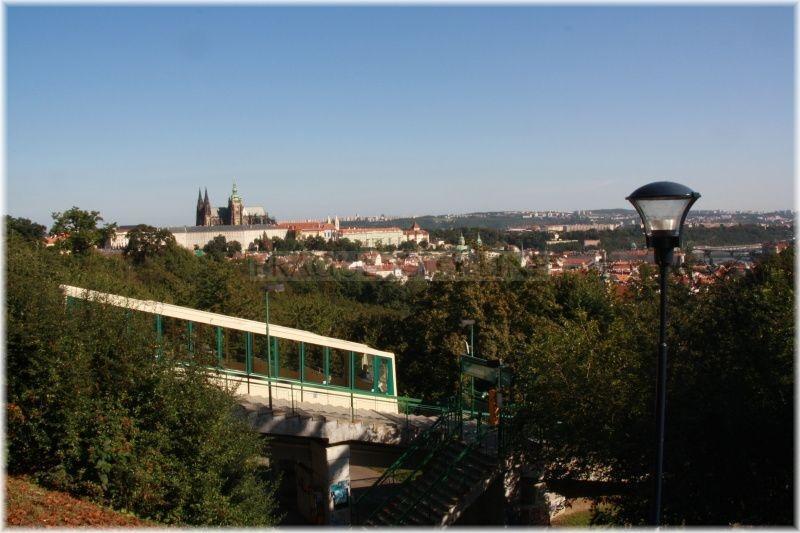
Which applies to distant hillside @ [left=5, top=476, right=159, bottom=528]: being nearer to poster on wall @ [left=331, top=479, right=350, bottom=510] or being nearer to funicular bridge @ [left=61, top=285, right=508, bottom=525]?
funicular bridge @ [left=61, top=285, right=508, bottom=525]

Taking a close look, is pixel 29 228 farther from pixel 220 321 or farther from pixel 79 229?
pixel 220 321

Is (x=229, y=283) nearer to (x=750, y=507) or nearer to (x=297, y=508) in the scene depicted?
(x=297, y=508)

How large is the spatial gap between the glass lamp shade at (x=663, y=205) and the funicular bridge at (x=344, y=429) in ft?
26.7

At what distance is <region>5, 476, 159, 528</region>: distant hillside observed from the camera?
8062mm

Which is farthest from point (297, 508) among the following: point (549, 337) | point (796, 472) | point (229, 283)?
point (229, 283)

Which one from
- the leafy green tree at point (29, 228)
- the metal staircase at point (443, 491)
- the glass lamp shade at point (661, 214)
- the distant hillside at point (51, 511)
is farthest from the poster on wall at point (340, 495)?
the leafy green tree at point (29, 228)

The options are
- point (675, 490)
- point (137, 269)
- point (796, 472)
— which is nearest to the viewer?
point (796, 472)

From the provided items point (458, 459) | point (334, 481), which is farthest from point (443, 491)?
point (334, 481)

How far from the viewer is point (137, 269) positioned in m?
52.2

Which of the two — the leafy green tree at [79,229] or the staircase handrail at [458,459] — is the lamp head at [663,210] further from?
the leafy green tree at [79,229]

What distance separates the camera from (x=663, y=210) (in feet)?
19.0

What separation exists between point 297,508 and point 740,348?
968cm

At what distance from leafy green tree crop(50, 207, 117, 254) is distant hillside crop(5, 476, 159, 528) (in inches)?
1450

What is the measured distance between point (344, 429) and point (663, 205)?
10156mm
